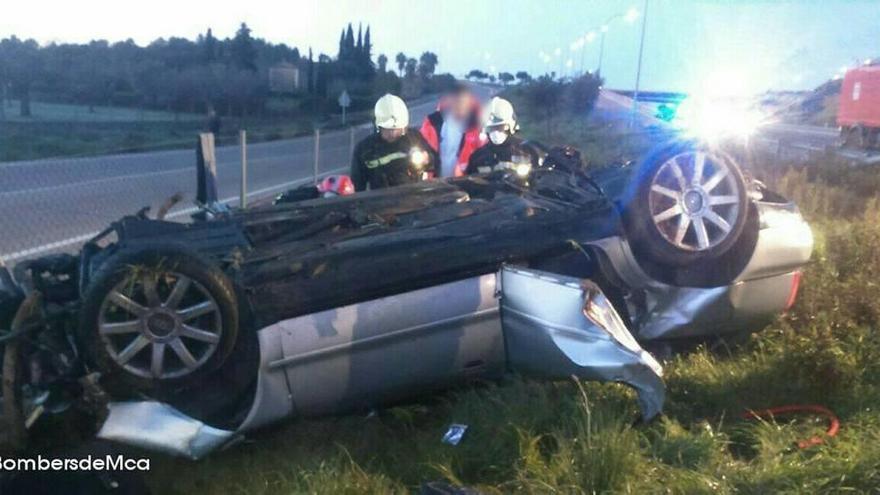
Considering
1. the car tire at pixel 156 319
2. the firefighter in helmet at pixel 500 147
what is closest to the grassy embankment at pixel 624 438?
the car tire at pixel 156 319

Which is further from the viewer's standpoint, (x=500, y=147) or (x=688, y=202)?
(x=500, y=147)

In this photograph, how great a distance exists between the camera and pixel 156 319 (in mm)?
3627

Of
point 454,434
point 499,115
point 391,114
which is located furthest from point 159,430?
point 499,115

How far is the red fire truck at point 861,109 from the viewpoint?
98.1 ft

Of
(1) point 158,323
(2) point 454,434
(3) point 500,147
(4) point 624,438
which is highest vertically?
(3) point 500,147

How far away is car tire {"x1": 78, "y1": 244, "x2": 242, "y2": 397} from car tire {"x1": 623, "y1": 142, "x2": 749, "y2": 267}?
207 cm

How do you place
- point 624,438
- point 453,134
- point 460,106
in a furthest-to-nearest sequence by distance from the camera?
point 460,106
point 453,134
point 624,438

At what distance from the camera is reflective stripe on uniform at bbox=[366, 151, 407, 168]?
704 centimetres

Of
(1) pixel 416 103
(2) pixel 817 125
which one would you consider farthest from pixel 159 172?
(2) pixel 817 125

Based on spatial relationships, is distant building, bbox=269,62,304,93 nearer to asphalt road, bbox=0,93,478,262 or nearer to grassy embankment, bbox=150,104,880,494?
asphalt road, bbox=0,93,478,262

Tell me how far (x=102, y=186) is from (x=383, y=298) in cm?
1185

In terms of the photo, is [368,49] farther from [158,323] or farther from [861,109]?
[158,323]

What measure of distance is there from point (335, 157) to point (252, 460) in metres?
19.9

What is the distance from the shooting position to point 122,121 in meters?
30.5
